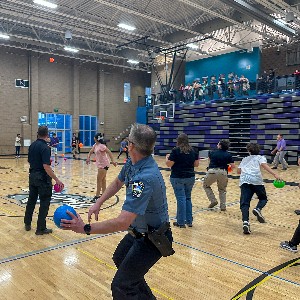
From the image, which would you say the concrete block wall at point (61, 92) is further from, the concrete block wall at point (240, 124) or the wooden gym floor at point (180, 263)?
the wooden gym floor at point (180, 263)

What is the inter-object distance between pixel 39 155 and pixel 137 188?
11.5 ft

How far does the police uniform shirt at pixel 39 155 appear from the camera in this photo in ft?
17.1

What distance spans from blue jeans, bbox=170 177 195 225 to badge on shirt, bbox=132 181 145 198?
3509 millimetres

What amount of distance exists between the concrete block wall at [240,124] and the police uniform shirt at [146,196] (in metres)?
14.3

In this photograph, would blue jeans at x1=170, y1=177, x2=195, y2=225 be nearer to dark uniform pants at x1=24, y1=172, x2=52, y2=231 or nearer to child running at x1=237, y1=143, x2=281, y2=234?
child running at x1=237, y1=143, x2=281, y2=234

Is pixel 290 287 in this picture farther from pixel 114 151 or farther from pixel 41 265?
pixel 114 151

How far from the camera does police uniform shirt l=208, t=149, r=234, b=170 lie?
689cm

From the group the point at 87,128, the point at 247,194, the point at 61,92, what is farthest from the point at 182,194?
the point at 87,128

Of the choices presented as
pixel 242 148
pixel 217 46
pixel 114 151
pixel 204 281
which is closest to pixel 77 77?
pixel 114 151

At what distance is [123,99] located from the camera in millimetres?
29828

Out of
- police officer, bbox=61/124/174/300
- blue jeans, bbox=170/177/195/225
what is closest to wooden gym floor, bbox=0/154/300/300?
blue jeans, bbox=170/177/195/225

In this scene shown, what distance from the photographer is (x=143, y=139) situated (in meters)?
2.40

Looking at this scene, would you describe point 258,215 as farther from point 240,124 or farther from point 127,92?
point 127,92

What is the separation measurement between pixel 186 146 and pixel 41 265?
2.95 metres
